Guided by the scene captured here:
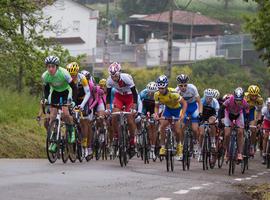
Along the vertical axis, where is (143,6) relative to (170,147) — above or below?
above

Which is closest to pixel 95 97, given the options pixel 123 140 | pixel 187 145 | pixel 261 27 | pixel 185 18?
pixel 123 140

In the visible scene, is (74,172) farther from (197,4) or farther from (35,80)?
(197,4)

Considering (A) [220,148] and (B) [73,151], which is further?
(A) [220,148]

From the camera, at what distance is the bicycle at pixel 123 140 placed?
60.9 ft

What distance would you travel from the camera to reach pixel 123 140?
18609mm

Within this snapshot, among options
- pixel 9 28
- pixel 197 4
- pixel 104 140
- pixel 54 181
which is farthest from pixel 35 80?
pixel 197 4

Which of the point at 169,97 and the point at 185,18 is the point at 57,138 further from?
the point at 185,18

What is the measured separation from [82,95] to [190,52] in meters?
46.4

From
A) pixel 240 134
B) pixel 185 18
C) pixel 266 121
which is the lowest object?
pixel 240 134

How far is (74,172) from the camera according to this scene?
16.2 m

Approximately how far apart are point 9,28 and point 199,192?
14.1 m

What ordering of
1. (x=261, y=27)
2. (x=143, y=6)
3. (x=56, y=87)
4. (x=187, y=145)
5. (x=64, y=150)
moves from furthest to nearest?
(x=143, y=6)
(x=261, y=27)
(x=187, y=145)
(x=64, y=150)
(x=56, y=87)

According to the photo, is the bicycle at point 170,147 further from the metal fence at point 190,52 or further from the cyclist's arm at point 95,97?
the metal fence at point 190,52

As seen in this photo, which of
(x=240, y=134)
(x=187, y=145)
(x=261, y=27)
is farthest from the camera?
(x=261, y=27)
